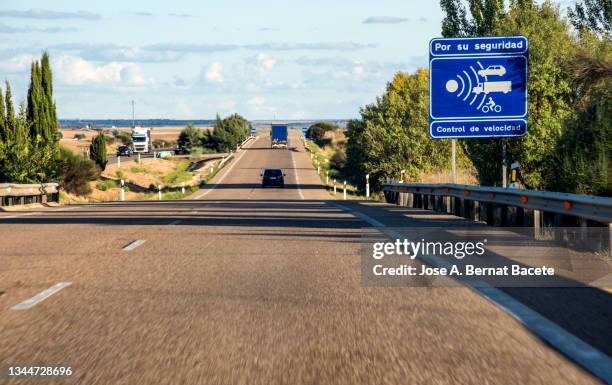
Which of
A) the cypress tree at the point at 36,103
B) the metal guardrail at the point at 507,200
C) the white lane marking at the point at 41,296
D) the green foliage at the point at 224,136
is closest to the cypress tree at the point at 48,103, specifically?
the cypress tree at the point at 36,103

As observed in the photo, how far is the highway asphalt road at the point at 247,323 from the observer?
586cm

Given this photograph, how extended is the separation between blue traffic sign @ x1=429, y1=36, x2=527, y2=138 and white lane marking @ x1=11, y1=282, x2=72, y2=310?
50.2ft

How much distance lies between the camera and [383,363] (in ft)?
19.9

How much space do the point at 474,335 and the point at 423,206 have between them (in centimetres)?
2007

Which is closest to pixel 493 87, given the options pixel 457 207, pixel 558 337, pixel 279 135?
pixel 457 207

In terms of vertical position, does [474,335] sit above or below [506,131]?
below

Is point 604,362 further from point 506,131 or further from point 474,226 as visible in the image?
point 506,131

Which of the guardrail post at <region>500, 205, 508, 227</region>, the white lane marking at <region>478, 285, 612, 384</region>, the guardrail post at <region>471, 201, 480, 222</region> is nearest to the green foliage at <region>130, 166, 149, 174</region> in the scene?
the guardrail post at <region>471, 201, 480, 222</region>

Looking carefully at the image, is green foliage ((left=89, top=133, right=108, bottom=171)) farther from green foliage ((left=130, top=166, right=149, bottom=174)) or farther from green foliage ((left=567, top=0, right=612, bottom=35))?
green foliage ((left=567, top=0, right=612, bottom=35))

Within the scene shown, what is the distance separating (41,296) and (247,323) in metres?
2.47

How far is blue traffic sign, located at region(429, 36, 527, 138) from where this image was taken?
2275 centimetres

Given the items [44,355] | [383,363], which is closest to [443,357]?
[383,363]

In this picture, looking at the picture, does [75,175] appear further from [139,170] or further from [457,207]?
[139,170]

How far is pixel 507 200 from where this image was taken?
1667 cm
